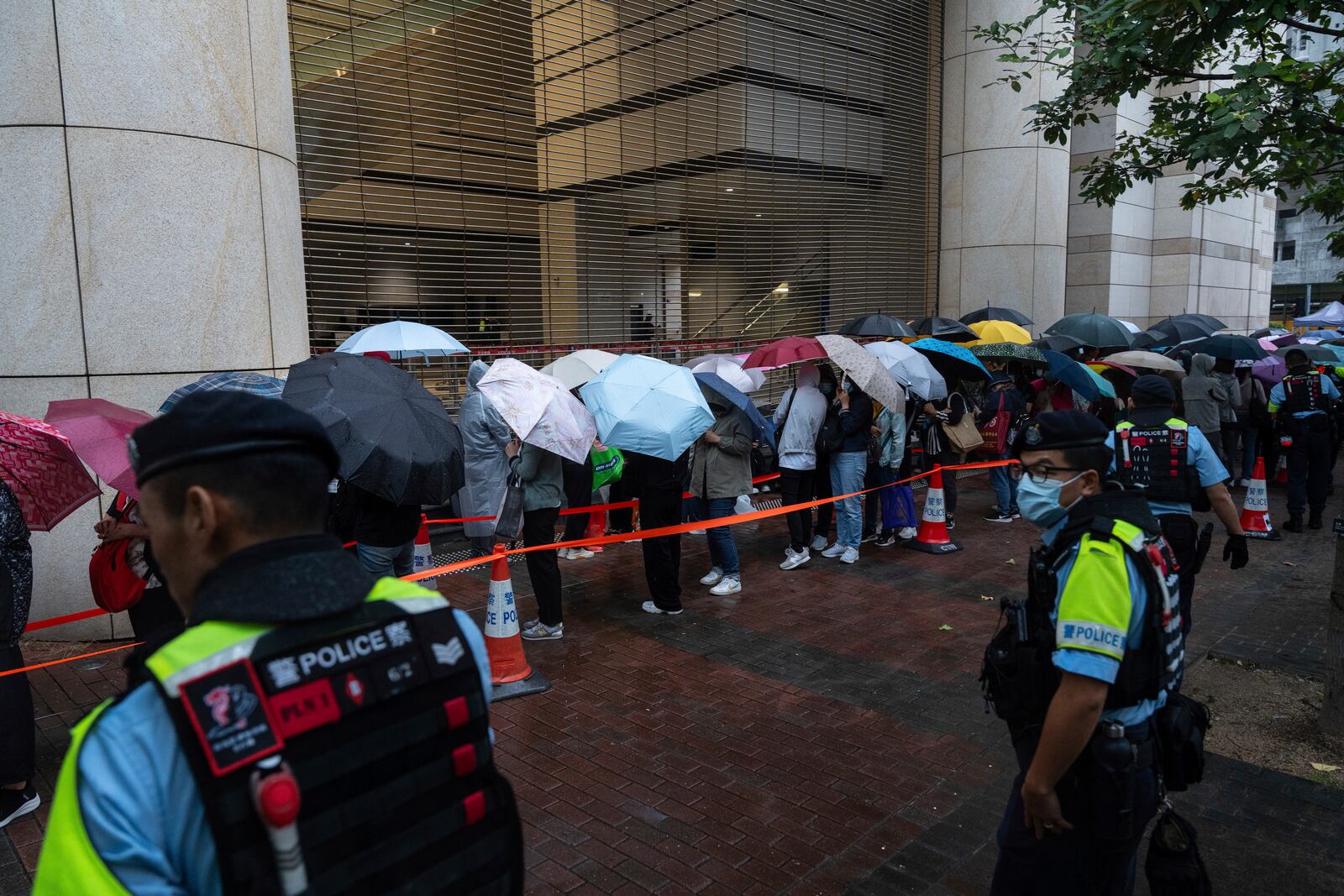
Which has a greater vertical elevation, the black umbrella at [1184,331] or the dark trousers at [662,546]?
the black umbrella at [1184,331]

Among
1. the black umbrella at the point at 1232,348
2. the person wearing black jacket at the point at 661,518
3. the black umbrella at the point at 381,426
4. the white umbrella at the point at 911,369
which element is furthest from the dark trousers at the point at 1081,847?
the black umbrella at the point at 1232,348

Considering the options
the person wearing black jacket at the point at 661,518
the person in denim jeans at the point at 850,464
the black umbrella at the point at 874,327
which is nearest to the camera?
the person wearing black jacket at the point at 661,518

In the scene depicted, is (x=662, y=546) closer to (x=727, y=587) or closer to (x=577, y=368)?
(x=727, y=587)

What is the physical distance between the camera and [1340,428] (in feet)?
45.3

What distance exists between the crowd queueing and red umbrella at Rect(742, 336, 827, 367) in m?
1.91

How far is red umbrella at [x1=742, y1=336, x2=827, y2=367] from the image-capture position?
8.47 metres

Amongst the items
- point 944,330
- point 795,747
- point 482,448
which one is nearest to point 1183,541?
point 795,747

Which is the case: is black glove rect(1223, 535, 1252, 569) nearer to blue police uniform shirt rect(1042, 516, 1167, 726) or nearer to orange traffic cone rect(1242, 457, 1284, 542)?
blue police uniform shirt rect(1042, 516, 1167, 726)

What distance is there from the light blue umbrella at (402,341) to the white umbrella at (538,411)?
230cm

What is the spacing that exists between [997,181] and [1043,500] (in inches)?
617

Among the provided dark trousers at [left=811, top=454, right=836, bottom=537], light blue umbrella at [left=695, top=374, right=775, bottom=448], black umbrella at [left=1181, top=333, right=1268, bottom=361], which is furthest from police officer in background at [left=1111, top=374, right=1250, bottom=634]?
black umbrella at [left=1181, top=333, right=1268, bottom=361]

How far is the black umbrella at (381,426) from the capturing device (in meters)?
4.85

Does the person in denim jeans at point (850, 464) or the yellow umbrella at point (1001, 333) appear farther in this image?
the yellow umbrella at point (1001, 333)

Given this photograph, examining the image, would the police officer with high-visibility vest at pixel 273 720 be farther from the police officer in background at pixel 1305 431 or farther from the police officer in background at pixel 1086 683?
the police officer in background at pixel 1305 431
